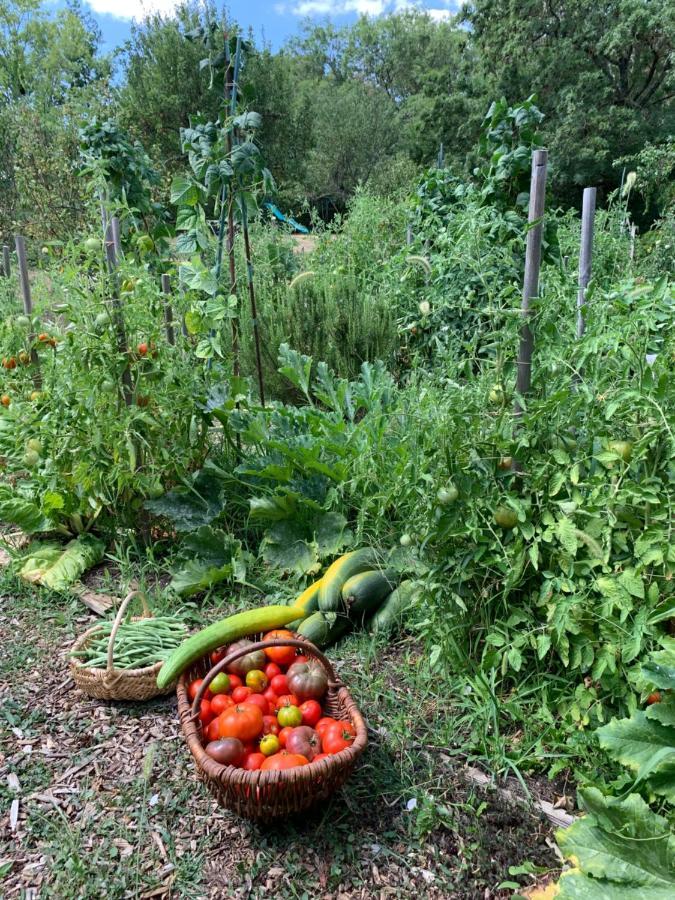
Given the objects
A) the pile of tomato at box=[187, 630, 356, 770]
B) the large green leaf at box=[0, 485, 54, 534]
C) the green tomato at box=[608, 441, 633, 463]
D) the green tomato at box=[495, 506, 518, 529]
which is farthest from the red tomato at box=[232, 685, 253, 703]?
the large green leaf at box=[0, 485, 54, 534]

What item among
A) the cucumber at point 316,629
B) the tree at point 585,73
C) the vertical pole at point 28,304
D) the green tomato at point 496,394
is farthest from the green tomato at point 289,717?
the tree at point 585,73

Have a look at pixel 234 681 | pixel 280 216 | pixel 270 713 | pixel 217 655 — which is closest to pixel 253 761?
pixel 270 713

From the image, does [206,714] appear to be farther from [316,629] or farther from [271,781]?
[316,629]

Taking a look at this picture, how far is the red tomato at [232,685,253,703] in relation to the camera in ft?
6.92

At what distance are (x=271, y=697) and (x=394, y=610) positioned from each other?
70cm

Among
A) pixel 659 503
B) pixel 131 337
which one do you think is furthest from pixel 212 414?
pixel 659 503

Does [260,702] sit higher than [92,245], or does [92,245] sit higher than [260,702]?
[92,245]

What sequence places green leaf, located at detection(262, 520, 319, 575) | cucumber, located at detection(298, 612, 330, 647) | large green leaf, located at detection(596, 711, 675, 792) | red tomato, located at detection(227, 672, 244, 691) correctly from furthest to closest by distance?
green leaf, located at detection(262, 520, 319, 575), cucumber, located at detection(298, 612, 330, 647), red tomato, located at detection(227, 672, 244, 691), large green leaf, located at detection(596, 711, 675, 792)

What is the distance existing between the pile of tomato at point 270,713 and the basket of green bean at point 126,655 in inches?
11.7

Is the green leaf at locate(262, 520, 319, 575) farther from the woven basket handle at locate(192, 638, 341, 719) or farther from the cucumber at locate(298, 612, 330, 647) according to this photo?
the woven basket handle at locate(192, 638, 341, 719)

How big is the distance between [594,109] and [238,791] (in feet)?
74.8

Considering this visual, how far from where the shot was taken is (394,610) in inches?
105

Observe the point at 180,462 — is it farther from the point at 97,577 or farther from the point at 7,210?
the point at 7,210

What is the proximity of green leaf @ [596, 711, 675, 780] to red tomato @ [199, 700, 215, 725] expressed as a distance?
1.15 meters
